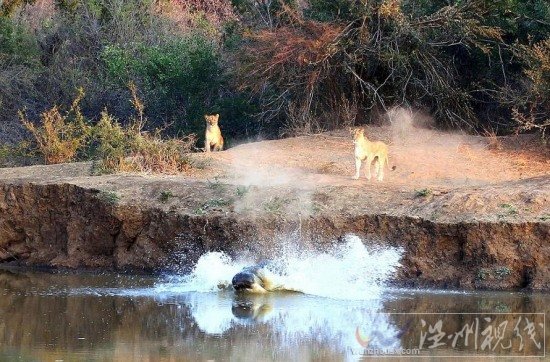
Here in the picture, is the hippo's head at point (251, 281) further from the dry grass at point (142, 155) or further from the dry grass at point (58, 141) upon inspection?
the dry grass at point (58, 141)

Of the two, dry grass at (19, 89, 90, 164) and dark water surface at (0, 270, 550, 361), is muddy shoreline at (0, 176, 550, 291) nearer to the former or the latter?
dark water surface at (0, 270, 550, 361)

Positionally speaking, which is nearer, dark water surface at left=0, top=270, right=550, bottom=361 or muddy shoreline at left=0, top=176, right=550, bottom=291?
dark water surface at left=0, top=270, right=550, bottom=361

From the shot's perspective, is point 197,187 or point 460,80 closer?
point 197,187

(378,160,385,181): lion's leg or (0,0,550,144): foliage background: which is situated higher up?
(0,0,550,144): foliage background

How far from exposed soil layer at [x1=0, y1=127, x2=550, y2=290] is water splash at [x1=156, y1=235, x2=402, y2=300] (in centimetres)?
21

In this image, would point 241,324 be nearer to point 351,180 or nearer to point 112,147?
point 351,180

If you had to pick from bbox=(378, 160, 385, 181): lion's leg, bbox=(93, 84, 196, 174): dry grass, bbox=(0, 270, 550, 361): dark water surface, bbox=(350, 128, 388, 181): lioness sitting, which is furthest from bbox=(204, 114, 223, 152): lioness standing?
bbox=(0, 270, 550, 361): dark water surface

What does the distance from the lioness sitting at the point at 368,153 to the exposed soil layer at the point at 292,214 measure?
13.0 inches

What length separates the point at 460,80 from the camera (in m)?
25.2

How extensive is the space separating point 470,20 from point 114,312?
1218cm

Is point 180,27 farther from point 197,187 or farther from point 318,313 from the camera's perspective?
point 318,313

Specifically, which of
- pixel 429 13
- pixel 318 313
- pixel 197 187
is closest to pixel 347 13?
pixel 429 13

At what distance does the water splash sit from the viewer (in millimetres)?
15883

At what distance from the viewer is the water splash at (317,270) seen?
52.1ft
